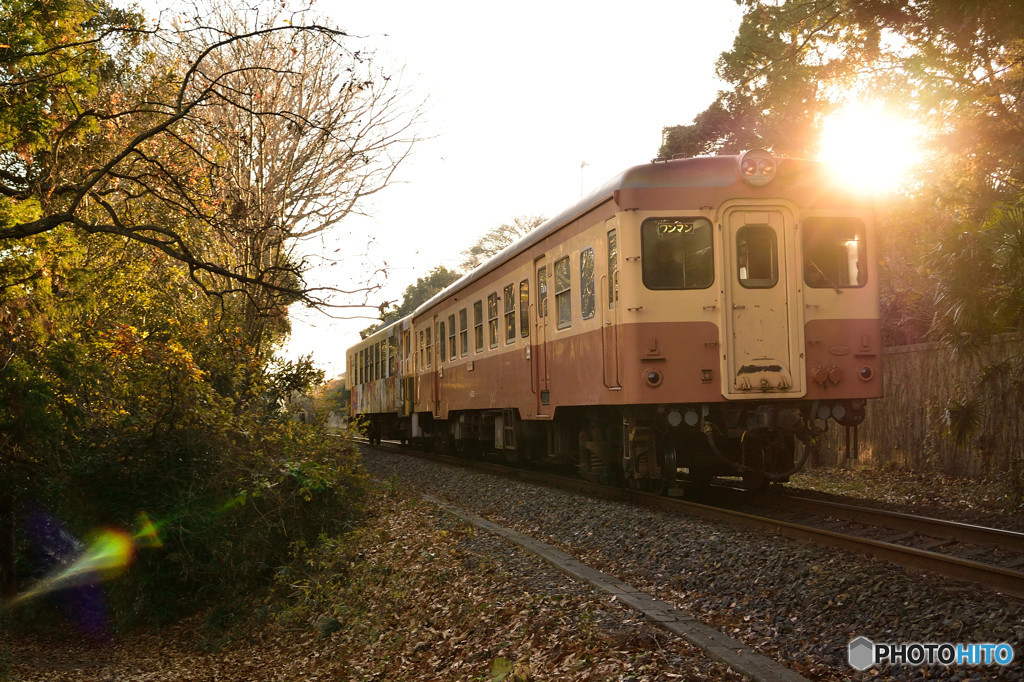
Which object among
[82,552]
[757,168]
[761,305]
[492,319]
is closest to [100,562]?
[82,552]

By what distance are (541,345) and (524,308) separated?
2.80ft

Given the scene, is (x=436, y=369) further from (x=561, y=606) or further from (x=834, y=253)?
(x=561, y=606)

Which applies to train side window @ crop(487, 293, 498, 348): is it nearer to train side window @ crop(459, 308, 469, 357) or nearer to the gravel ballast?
train side window @ crop(459, 308, 469, 357)

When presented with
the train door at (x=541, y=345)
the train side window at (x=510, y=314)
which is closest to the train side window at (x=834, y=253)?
the train door at (x=541, y=345)

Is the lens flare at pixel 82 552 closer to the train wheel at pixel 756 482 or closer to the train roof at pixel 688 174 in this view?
the train roof at pixel 688 174

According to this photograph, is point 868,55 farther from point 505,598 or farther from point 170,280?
point 170,280

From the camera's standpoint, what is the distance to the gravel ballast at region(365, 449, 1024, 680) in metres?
4.70

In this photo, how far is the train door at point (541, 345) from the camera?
11.4m

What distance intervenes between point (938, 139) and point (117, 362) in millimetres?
11934

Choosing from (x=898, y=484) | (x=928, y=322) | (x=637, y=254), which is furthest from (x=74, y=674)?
(x=928, y=322)

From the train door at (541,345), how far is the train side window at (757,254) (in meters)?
2.83

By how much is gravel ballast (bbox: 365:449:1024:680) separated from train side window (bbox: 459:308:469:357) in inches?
268

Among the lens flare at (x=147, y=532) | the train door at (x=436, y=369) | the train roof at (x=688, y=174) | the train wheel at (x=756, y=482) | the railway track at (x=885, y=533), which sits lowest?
the lens flare at (x=147, y=532)

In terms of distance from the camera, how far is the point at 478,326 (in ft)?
48.3
